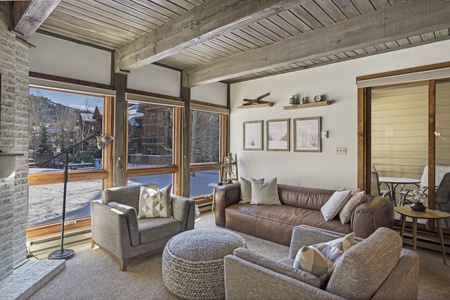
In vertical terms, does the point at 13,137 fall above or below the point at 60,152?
above

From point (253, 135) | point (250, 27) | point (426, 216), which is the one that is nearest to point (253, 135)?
point (253, 135)

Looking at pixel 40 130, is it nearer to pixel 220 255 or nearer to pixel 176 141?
pixel 176 141

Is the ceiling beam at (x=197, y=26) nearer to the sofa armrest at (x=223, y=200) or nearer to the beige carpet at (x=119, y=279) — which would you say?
the sofa armrest at (x=223, y=200)

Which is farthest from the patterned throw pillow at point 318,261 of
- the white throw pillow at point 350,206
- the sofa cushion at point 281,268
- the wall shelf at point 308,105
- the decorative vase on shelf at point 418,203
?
the wall shelf at point 308,105

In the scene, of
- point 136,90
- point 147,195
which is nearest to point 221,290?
point 147,195

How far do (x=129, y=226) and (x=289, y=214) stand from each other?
82.3 inches

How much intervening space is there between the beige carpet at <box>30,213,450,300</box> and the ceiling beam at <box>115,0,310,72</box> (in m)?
2.48

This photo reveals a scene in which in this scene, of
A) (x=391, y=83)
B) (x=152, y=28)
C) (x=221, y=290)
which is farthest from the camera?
(x=391, y=83)

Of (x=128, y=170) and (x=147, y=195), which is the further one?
(x=128, y=170)

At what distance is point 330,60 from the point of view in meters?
4.07

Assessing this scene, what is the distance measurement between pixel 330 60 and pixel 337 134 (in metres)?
1.20

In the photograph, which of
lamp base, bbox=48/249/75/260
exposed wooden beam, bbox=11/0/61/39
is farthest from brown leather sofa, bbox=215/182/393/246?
exposed wooden beam, bbox=11/0/61/39

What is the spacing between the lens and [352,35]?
2.77 meters

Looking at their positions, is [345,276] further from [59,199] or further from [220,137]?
[220,137]
